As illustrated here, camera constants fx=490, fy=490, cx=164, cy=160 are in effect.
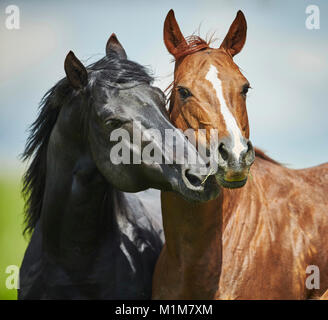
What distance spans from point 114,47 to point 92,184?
1.20 metres

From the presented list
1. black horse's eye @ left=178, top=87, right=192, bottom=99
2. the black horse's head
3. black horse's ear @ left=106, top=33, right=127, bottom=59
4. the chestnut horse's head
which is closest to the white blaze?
the chestnut horse's head

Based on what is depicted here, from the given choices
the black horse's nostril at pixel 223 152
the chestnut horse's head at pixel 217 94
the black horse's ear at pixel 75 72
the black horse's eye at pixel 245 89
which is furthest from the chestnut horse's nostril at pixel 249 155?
the black horse's ear at pixel 75 72

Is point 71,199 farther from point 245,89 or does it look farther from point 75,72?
point 245,89

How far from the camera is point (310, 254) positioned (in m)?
3.60

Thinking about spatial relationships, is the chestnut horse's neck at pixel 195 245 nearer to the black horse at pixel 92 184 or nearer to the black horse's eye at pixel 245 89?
the black horse at pixel 92 184

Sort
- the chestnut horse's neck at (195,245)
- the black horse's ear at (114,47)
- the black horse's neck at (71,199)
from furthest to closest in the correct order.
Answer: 1. the black horse's ear at (114,47)
2. the black horse's neck at (71,199)
3. the chestnut horse's neck at (195,245)

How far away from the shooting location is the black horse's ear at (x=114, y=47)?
3951 mm

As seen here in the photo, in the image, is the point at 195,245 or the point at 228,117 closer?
the point at 228,117

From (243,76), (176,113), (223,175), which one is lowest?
(223,175)

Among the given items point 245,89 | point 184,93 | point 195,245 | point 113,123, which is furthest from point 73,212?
point 245,89

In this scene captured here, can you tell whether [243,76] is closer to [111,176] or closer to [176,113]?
[176,113]

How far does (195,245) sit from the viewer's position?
3463mm
